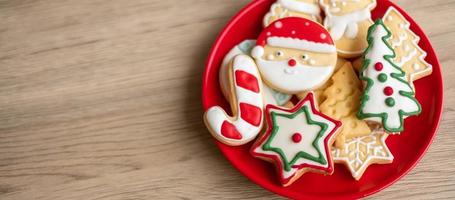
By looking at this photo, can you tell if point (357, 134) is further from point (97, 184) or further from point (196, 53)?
point (97, 184)

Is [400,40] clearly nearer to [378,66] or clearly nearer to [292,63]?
[378,66]

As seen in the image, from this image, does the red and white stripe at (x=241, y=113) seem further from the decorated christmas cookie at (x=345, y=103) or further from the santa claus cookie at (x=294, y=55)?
→ the decorated christmas cookie at (x=345, y=103)

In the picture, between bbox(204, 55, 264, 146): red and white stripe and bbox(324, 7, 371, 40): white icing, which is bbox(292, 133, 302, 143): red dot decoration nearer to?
bbox(204, 55, 264, 146): red and white stripe

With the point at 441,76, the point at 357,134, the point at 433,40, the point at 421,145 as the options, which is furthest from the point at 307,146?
the point at 433,40

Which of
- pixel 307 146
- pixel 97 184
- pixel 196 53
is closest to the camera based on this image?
pixel 307 146

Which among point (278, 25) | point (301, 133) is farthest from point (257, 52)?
point (301, 133)

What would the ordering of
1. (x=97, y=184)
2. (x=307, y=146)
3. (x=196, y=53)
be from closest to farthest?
(x=307, y=146)
(x=97, y=184)
(x=196, y=53)
